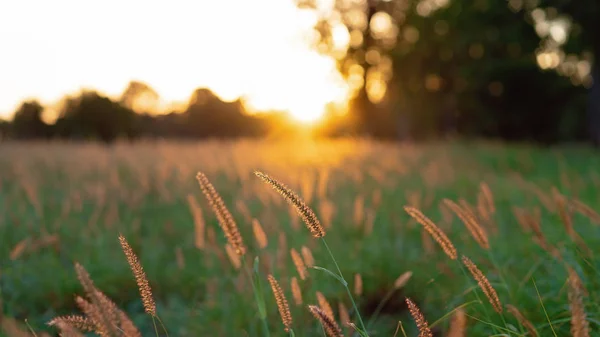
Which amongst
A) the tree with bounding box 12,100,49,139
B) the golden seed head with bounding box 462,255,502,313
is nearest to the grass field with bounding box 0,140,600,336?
the golden seed head with bounding box 462,255,502,313

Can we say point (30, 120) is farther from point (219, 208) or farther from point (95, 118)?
point (219, 208)

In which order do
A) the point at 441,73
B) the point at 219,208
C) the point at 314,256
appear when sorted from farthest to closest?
the point at 441,73
the point at 314,256
the point at 219,208

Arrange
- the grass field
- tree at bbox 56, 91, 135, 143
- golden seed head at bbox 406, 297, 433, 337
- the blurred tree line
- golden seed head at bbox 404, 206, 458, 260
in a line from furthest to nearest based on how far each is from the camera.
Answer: tree at bbox 56, 91, 135, 143
the blurred tree line
the grass field
golden seed head at bbox 404, 206, 458, 260
golden seed head at bbox 406, 297, 433, 337

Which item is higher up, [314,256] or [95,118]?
[314,256]

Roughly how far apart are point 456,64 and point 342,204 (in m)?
23.8

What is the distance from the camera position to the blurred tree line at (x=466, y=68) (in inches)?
606

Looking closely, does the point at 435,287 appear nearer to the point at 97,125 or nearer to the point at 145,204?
the point at 145,204

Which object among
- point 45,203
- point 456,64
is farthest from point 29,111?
point 45,203

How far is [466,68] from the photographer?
68.9 ft

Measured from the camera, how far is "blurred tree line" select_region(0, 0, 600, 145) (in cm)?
1540

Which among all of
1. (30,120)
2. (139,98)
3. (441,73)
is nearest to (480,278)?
(441,73)

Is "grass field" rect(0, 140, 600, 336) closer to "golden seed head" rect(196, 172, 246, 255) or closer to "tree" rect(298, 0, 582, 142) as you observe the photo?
"golden seed head" rect(196, 172, 246, 255)

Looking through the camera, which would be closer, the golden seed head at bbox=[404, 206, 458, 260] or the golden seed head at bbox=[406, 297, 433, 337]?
the golden seed head at bbox=[406, 297, 433, 337]

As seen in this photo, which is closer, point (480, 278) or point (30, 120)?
point (480, 278)
